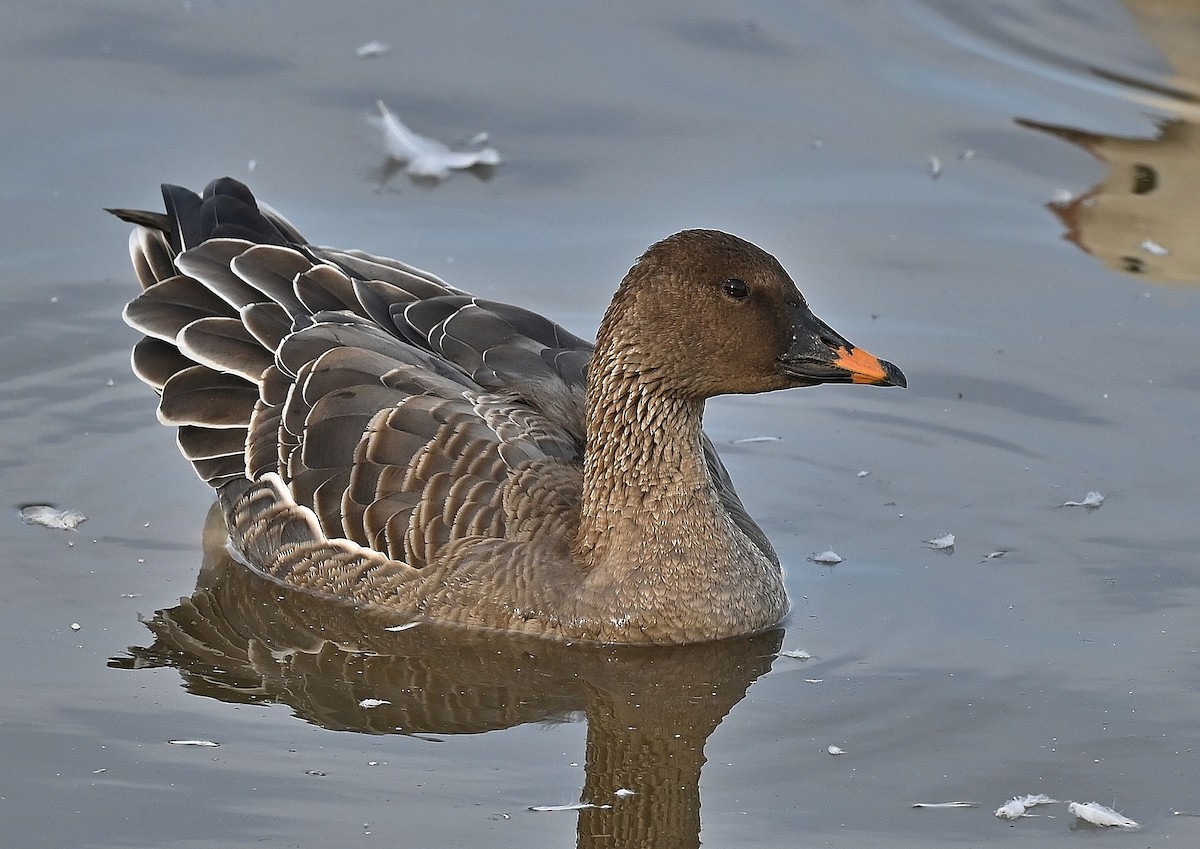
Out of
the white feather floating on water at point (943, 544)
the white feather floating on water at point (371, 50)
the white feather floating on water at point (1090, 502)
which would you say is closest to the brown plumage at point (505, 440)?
the white feather floating on water at point (943, 544)

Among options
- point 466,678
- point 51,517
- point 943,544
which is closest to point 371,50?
point 51,517

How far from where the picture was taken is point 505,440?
25.8 feet

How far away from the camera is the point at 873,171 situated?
41.2 feet

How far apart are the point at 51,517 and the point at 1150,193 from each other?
7.56 meters

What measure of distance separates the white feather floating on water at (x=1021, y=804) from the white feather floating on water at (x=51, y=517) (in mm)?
4328

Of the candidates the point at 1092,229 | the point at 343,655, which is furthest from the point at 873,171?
the point at 343,655

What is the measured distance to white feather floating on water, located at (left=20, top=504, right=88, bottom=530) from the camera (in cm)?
845

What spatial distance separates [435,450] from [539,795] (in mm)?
1820

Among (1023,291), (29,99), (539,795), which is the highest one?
(29,99)

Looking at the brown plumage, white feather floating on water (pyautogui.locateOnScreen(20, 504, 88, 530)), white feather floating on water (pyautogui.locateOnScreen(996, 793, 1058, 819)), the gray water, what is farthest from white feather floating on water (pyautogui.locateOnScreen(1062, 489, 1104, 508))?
white feather floating on water (pyautogui.locateOnScreen(20, 504, 88, 530))

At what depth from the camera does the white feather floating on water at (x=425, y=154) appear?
1236 centimetres

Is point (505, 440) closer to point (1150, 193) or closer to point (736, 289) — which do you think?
point (736, 289)

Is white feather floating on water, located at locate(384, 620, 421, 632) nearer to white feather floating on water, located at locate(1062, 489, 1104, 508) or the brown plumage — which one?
the brown plumage

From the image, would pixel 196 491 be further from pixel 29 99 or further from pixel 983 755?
pixel 29 99
